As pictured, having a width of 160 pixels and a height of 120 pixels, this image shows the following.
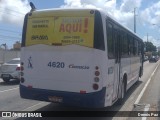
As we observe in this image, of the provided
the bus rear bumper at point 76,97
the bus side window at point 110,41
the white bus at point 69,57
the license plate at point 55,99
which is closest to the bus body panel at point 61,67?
the white bus at point 69,57

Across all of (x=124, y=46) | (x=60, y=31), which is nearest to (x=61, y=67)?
(x=60, y=31)

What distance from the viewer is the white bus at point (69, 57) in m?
8.77

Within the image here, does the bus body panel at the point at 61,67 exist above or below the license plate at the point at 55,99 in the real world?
above

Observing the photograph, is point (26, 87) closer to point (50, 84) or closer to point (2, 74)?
point (50, 84)

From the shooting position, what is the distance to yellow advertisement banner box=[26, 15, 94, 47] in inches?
351

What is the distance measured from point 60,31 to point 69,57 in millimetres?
785

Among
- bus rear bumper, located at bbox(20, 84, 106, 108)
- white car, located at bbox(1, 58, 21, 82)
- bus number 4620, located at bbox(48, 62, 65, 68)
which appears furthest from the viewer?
white car, located at bbox(1, 58, 21, 82)

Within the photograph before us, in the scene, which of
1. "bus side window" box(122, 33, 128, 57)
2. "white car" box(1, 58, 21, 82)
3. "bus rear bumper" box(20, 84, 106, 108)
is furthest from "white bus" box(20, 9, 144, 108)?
"white car" box(1, 58, 21, 82)

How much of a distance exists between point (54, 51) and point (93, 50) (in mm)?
1180

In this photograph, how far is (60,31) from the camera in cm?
919

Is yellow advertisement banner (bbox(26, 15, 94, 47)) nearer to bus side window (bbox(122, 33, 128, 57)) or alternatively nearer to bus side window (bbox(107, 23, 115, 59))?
bus side window (bbox(107, 23, 115, 59))

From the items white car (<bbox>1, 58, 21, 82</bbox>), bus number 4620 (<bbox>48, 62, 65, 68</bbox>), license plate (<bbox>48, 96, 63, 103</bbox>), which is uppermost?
bus number 4620 (<bbox>48, 62, 65, 68</bbox>)

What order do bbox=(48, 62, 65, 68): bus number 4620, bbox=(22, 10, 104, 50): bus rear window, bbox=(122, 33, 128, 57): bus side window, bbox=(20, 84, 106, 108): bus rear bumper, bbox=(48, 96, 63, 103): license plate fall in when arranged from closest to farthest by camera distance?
bbox=(20, 84, 106, 108): bus rear bumper → bbox=(22, 10, 104, 50): bus rear window → bbox=(48, 96, 63, 103): license plate → bbox=(48, 62, 65, 68): bus number 4620 → bbox=(122, 33, 128, 57): bus side window

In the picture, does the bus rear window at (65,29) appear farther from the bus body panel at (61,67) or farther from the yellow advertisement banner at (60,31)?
the bus body panel at (61,67)
